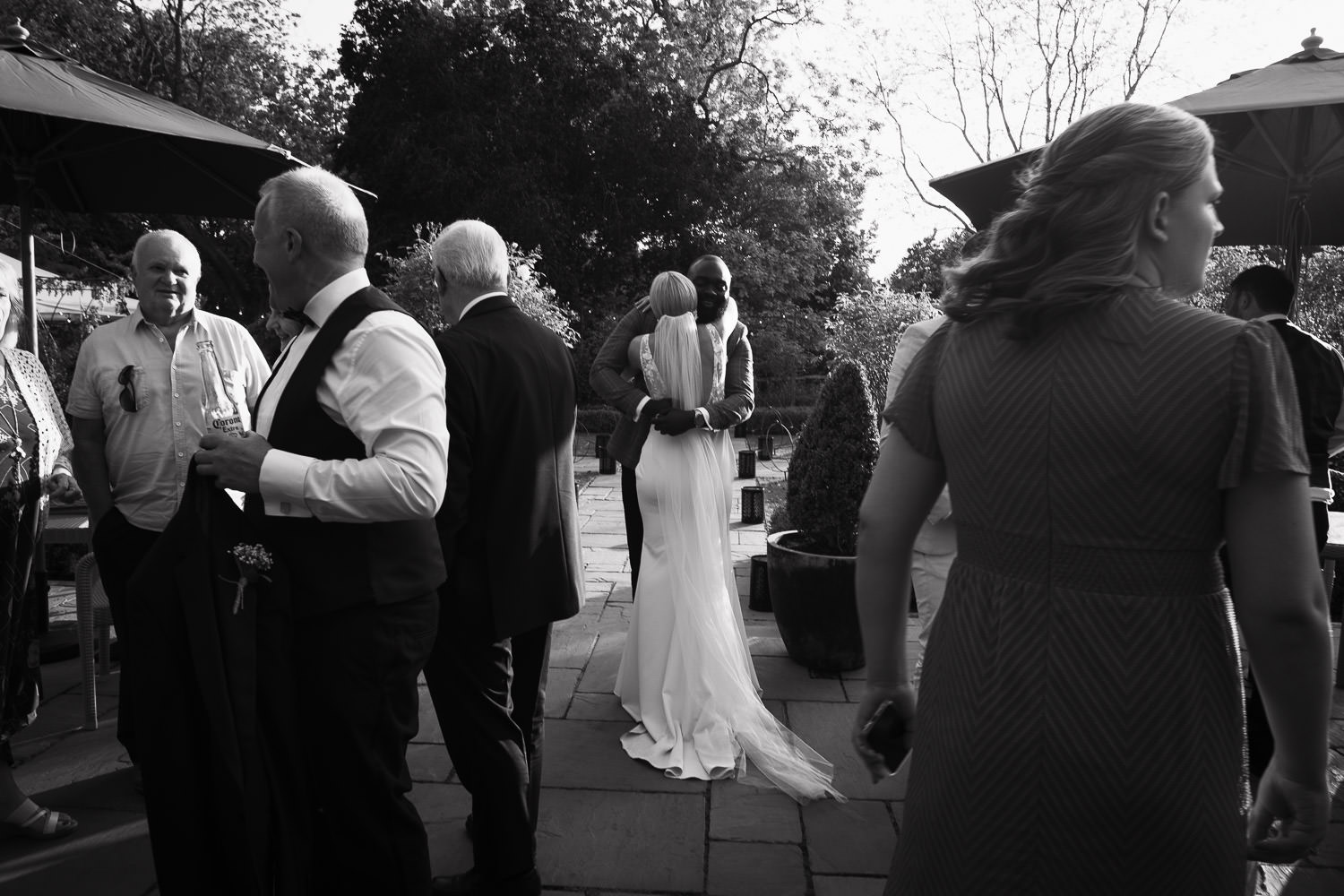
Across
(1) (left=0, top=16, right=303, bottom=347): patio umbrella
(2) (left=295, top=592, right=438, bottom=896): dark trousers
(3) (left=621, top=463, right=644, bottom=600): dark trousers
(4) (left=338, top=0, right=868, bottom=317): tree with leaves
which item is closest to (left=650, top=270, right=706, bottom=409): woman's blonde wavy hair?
(3) (left=621, top=463, right=644, bottom=600): dark trousers

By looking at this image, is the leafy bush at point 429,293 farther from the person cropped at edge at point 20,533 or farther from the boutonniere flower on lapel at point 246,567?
the boutonniere flower on lapel at point 246,567

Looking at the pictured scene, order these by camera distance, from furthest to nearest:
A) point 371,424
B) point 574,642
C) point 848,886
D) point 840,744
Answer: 1. point 574,642
2. point 840,744
3. point 848,886
4. point 371,424

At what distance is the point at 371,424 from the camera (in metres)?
2.09

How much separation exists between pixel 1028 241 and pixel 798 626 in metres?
3.58

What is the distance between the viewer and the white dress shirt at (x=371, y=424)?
2.03 meters

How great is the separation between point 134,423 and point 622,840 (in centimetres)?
232

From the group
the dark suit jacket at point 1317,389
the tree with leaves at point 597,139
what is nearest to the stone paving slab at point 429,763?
the dark suit jacket at point 1317,389

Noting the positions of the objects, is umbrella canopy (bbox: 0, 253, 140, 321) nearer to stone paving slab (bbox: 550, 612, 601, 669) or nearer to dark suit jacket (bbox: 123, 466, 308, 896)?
stone paving slab (bbox: 550, 612, 601, 669)

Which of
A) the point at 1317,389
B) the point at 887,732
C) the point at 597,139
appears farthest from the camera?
the point at 597,139

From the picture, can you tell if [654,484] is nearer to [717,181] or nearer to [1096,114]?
[1096,114]

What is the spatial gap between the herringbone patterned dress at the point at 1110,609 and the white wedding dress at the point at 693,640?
2.28 m

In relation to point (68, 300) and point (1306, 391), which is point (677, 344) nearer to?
point (1306, 391)

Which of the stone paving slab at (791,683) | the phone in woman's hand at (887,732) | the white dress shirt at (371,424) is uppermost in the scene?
the white dress shirt at (371,424)

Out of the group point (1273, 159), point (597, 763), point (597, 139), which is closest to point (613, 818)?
point (597, 763)
